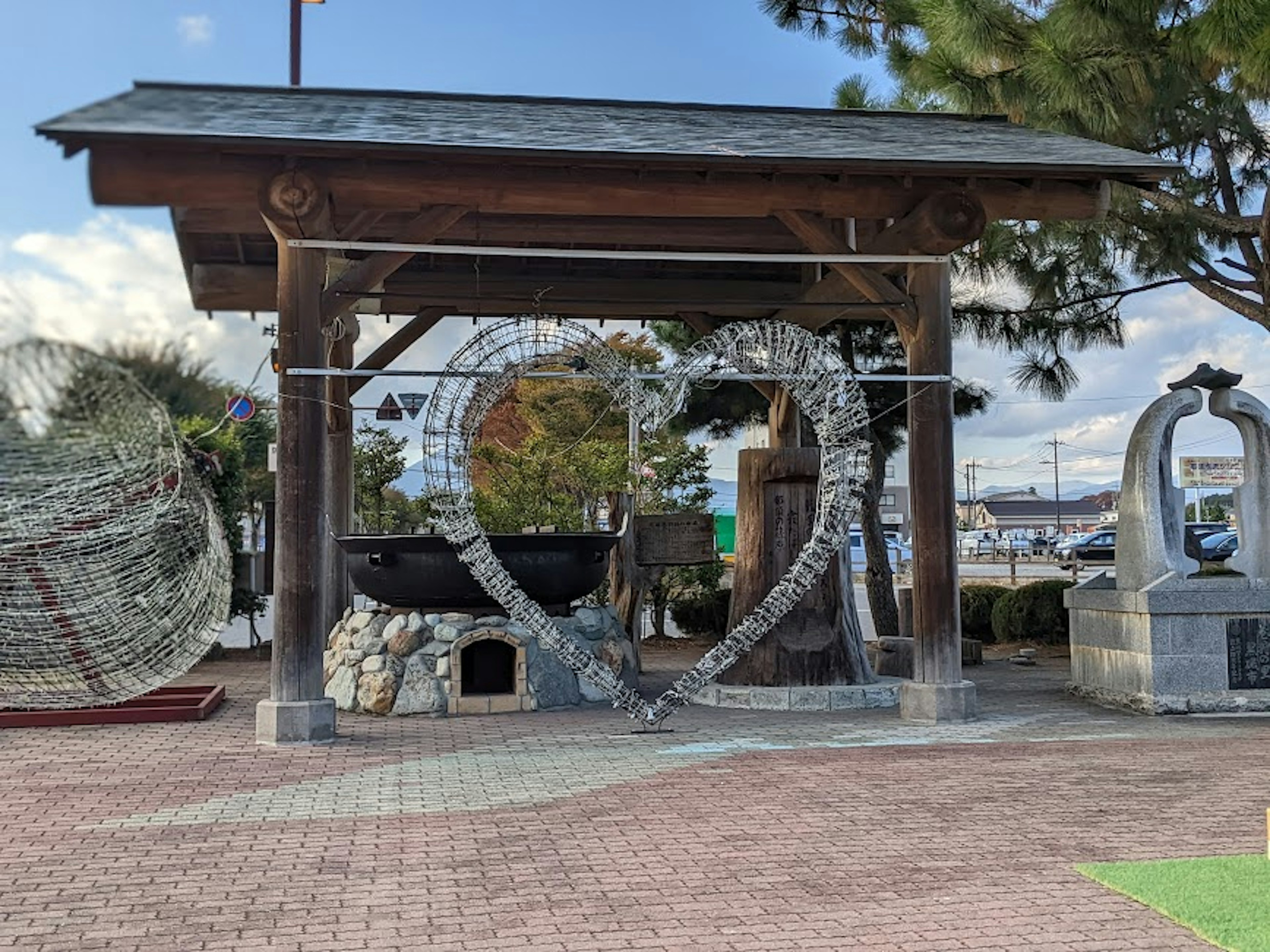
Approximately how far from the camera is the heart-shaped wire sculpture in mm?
9023

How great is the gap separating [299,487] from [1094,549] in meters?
33.5

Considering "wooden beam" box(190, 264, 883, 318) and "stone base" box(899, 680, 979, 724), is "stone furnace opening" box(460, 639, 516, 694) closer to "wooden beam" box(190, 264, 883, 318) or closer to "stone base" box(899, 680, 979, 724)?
"stone base" box(899, 680, 979, 724)

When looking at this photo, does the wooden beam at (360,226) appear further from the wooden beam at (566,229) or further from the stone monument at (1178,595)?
the stone monument at (1178,595)

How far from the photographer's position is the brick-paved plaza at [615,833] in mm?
4547

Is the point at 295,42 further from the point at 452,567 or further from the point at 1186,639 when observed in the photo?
the point at 1186,639

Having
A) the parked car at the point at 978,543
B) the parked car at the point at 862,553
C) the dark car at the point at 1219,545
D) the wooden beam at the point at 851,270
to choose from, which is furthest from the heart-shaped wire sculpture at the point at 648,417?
the parked car at the point at 978,543

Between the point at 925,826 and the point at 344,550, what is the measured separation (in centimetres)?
639

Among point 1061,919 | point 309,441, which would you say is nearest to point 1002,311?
point 309,441

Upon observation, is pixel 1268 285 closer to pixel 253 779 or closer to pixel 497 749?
pixel 497 749

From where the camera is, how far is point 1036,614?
654 inches

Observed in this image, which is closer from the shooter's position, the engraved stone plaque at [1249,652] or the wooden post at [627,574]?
the engraved stone plaque at [1249,652]

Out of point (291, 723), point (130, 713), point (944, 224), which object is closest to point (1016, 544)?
point (944, 224)

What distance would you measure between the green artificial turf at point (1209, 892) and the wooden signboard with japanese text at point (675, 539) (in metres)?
7.76

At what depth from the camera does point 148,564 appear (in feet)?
27.2
